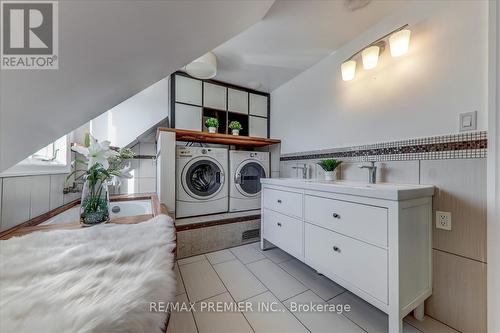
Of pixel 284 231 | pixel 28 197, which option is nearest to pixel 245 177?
pixel 284 231

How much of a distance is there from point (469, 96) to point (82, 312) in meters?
1.98

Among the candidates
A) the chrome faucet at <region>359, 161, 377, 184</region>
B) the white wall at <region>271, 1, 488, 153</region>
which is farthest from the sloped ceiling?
the chrome faucet at <region>359, 161, 377, 184</region>

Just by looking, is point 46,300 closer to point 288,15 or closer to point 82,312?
point 82,312

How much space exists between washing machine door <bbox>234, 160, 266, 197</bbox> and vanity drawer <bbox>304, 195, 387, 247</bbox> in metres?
1.17

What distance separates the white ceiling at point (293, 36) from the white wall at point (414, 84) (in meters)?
0.14

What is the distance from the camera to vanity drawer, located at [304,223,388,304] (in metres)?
1.08

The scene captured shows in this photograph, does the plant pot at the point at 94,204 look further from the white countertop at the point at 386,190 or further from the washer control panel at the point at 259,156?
the washer control panel at the point at 259,156

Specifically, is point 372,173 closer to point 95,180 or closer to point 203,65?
point 203,65

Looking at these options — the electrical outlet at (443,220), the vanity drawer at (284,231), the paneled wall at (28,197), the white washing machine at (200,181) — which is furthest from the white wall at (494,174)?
the paneled wall at (28,197)

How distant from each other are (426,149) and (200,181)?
7.17ft

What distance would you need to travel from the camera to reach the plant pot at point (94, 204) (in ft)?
3.45

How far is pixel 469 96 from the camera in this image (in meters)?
1.13

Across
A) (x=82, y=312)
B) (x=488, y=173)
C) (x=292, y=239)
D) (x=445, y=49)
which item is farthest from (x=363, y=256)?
(x=445, y=49)

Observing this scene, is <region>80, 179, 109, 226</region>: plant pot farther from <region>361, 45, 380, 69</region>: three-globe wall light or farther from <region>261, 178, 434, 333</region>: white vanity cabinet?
<region>361, 45, 380, 69</region>: three-globe wall light
